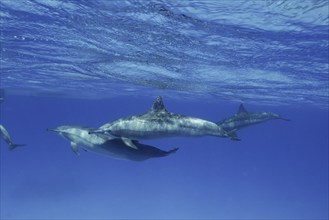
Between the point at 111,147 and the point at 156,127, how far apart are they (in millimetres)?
1480

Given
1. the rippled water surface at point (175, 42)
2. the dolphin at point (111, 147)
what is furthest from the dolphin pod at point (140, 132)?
the rippled water surface at point (175, 42)

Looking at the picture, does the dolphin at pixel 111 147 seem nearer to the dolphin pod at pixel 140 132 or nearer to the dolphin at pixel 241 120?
the dolphin pod at pixel 140 132

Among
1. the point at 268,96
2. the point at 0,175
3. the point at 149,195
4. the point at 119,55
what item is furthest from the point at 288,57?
the point at 0,175

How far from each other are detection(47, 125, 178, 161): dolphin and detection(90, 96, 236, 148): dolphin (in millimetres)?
243

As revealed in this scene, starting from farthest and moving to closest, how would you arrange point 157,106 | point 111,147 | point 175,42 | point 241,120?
point 175,42 < point 241,120 < point 157,106 < point 111,147

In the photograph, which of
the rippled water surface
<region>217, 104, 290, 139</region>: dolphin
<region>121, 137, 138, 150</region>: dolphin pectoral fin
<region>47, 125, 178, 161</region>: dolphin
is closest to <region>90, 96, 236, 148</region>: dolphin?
<region>121, 137, 138, 150</region>: dolphin pectoral fin

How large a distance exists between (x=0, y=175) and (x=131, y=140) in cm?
6741

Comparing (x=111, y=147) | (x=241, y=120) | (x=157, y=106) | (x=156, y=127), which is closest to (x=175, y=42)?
(x=241, y=120)

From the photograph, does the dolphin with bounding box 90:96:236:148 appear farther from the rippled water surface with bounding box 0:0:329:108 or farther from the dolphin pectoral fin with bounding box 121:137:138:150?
the rippled water surface with bounding box 0:0:329:108

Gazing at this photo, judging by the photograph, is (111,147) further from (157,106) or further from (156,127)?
(157,106)

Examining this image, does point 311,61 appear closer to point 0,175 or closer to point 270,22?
point 270,22

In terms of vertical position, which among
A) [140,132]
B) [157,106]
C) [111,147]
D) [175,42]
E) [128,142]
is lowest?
[111,147]

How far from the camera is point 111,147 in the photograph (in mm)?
11539

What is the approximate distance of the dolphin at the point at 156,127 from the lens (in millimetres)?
11281
